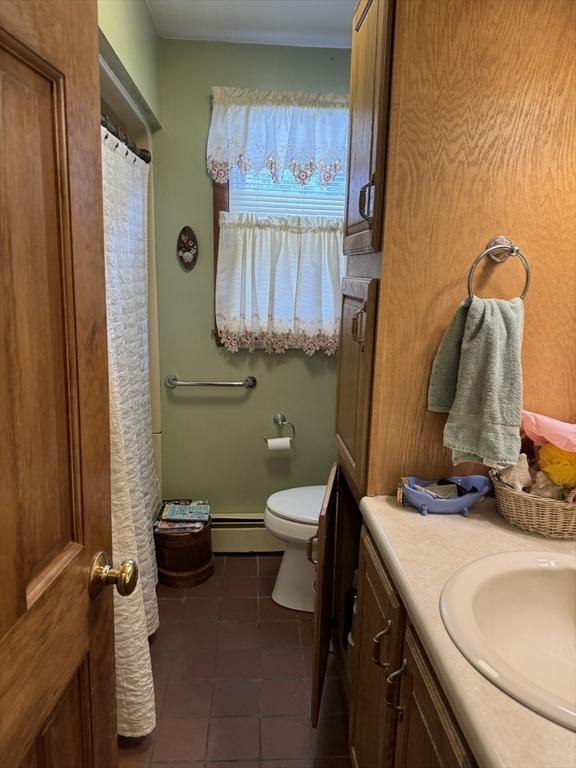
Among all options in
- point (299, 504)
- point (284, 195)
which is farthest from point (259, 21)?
point (299, 504)

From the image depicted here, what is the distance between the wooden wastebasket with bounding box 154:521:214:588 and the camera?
258 centimetres

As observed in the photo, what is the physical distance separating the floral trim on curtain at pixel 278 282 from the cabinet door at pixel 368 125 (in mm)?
906

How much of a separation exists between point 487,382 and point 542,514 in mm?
307

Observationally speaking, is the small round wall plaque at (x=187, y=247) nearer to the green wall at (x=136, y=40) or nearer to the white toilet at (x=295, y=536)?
the green wall at (x=136, y=40)

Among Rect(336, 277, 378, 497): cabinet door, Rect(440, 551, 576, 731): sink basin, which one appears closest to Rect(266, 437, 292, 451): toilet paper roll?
Rect(336, 277, 378, 497): cabinet door

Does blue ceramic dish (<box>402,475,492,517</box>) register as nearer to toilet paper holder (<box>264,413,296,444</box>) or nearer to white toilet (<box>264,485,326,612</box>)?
white toilet (<box>264,485,326,612</box>)

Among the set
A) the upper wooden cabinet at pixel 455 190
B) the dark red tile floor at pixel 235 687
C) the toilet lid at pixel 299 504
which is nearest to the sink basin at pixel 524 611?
the upper wooden cabinet at pixel 455 190

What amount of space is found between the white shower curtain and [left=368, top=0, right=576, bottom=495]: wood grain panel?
827 mm

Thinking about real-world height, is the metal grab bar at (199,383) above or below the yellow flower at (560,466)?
below

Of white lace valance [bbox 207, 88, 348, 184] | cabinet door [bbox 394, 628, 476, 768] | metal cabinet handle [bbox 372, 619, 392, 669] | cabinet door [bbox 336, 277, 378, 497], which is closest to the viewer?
cabinet door [bbox 394, 628, 476, 768]

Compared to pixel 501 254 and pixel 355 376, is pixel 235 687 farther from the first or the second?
pixel 501 254

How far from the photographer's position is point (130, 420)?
2.06m

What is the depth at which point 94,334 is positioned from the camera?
34.6 inches

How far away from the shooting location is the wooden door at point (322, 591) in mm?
1645
